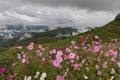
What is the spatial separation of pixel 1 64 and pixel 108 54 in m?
4.54

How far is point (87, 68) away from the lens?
26.0 feet

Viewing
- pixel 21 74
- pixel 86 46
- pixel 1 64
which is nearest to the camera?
pixel 21 74

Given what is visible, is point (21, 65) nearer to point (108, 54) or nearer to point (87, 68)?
point (87, 68)

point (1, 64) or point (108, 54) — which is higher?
point (108, 54)

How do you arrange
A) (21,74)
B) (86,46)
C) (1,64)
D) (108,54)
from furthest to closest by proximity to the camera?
(1,64)
(86,46)
(108,54)
(21,74)

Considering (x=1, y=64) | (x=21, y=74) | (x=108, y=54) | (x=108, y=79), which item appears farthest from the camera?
(x=1, y=64)

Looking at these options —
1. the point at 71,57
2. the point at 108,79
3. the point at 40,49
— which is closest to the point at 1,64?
the point at 40,49

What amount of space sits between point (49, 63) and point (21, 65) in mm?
824

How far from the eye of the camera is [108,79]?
7.51 metres

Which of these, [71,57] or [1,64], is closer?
[71,57]

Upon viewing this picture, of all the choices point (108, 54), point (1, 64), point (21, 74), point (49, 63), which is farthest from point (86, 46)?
point (1, 64)

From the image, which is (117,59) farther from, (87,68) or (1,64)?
(1,64)

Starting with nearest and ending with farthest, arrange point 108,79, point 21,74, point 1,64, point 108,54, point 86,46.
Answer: point 108,79 → point 21,74 → point 108,54 → point 86,46 → point 1,64

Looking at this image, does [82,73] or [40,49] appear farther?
[40,49]
